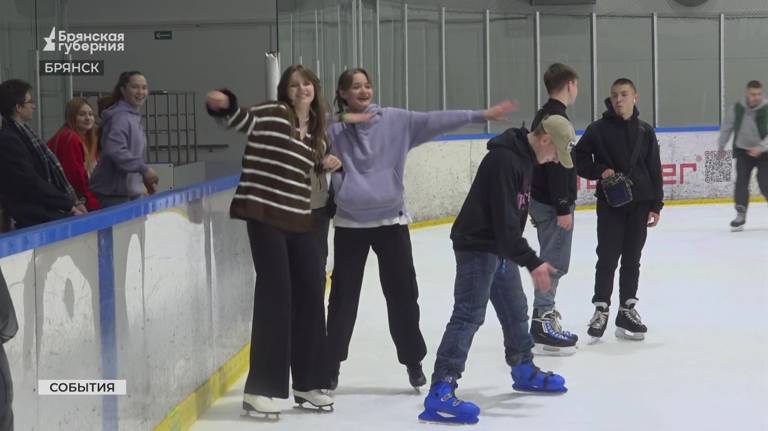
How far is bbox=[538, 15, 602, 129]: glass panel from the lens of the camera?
16.9 m

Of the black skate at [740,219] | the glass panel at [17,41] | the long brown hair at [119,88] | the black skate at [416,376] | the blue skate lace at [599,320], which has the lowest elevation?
the black skate at [416,376]

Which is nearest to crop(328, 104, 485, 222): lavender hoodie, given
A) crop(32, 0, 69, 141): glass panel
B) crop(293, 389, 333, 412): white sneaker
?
crop(293, 389, 333, 412): white sneaker

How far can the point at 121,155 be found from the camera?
20.3 ft

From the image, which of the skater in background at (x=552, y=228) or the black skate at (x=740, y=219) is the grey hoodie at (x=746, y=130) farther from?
the skater in background at (x=552, y=228)

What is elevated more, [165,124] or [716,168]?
[165,124]

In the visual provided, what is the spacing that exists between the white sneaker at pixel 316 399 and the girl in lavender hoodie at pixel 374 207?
17 centimetres

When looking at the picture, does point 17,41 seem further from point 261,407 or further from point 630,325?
point 630,325

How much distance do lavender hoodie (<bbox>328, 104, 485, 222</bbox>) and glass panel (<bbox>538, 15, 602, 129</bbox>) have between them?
11882mm

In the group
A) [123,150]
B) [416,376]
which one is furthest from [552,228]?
[123,150]

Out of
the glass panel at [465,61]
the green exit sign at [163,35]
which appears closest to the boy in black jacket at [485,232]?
the glass panel at [465,61]

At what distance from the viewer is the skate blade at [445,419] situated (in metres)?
4.82

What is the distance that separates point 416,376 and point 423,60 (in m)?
10.3

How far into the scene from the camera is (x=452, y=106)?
A: 1582 cm

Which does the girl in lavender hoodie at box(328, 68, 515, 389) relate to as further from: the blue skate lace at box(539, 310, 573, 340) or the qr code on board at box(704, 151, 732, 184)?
the qr code on board at box(704, 151, 732, 184)
